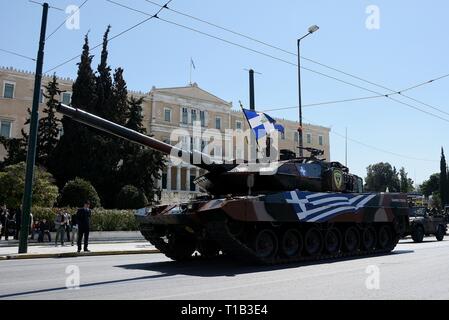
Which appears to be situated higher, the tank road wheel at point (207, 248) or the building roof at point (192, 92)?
the building roof at point (192, 92)

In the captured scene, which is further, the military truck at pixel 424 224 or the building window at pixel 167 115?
the building window at pixel 167 115

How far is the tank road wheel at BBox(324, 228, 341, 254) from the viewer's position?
14.6 meters

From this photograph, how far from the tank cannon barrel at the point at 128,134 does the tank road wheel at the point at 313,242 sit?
126 inches

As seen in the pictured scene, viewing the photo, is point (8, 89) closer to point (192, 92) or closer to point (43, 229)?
point (192, 92)

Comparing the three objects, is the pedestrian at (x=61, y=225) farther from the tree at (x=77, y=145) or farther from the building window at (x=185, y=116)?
the building window at (x=185, y=116)

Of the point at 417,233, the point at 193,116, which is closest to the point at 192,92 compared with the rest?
the point at 193,116

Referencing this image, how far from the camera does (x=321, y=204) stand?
46.7 feet

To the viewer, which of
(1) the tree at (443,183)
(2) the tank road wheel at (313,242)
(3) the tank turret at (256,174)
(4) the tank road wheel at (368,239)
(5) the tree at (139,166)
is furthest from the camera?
(1) the tree at (443,183)

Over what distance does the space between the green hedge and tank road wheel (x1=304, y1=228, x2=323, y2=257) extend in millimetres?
13416

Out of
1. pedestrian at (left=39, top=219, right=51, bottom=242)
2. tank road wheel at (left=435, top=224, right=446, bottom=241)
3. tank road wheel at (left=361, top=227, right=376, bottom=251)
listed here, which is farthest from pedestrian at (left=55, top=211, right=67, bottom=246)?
tank road wheel at (left=435, top=224, right=446, bottom=241)

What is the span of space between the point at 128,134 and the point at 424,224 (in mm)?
18464

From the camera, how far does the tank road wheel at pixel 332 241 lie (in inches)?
573

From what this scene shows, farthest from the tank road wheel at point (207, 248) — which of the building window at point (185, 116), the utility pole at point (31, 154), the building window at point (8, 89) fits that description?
the building window at point (185, 116)

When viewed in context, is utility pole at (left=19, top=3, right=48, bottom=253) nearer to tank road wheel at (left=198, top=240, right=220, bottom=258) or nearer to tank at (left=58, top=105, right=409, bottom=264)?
tank at (left=58, top=105, right=409, bottom=264)
